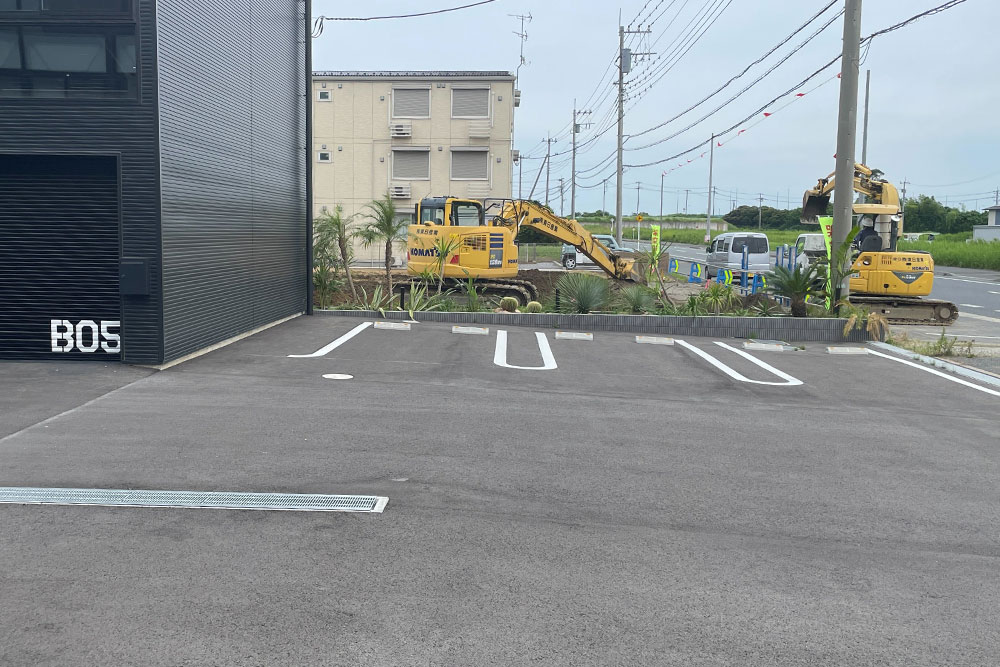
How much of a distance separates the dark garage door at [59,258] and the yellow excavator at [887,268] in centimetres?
1755

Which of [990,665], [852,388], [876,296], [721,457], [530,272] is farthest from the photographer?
[530,272]

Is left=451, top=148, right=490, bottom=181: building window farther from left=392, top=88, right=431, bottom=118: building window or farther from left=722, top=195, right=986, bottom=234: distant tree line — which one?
left=722, top=195, right=986, bottom=234: distant tree line

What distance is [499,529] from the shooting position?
5.90m

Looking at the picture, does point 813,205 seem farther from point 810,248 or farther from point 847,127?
point 847,127

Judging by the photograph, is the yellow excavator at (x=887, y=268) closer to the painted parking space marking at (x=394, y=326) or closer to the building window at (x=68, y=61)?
the painted parking space marking at (x=394, y=326)

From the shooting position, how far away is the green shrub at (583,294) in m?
20.0

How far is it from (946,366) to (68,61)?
13716 mm

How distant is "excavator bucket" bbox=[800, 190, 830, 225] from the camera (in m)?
23.5

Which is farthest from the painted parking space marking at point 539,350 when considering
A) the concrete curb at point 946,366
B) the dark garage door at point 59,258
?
the concrete curb at point 946,366

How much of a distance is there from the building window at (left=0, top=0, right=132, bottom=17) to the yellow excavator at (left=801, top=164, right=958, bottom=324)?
1751 cm

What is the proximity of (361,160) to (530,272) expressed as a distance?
1818 cm

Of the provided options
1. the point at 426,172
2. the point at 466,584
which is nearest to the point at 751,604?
the point at 466,584

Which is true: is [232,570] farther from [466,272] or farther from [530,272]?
[530,272]

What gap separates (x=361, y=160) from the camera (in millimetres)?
46719
